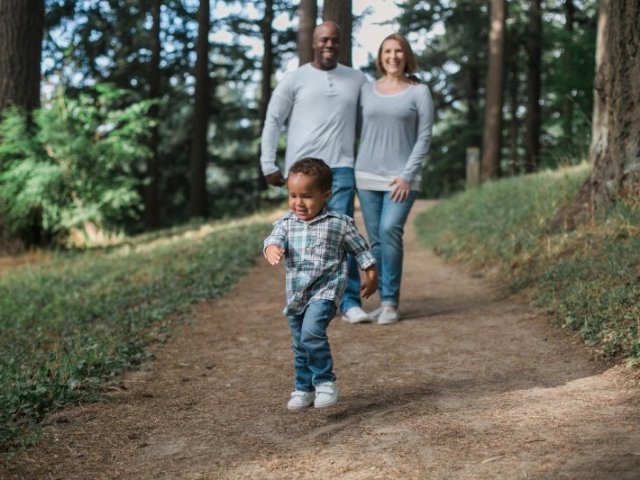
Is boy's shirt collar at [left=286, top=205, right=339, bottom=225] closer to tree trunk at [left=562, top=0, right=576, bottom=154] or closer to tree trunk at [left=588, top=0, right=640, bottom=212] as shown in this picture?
tree trunk at [left=588, top=0, right=640, bottom=212]

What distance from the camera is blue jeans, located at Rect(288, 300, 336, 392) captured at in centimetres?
416

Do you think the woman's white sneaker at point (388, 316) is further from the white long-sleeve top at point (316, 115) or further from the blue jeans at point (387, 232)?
the white long-sleeve top at point (316, 115)

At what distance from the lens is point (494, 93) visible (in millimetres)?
18422

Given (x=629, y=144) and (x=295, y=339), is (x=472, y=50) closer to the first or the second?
(x=629, y=144)

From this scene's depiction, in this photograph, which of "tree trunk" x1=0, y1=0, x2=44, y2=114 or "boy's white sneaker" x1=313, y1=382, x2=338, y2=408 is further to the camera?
"tree trunk" x1=0, y1=0, x2=44, y2=114

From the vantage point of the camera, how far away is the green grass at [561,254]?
17.9 feet

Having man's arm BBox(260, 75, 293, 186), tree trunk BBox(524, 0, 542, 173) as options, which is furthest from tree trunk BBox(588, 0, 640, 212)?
tree trunk BBox(524, 0, 542, 173)

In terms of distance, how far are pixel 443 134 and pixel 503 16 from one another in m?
7.49

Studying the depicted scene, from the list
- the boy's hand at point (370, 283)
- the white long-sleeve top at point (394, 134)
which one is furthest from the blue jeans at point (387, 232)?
the boy's hand at point (370, 283)

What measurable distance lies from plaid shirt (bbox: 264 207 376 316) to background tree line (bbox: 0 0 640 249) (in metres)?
4.74

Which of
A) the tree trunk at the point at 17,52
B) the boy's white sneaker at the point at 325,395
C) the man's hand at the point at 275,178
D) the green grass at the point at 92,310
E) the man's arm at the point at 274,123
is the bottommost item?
the green grass at the point at 92,310

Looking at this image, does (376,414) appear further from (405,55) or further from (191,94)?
(191,94)

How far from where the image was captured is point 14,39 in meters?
12.9

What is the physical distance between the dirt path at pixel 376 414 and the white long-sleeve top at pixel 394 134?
135 centimetres
